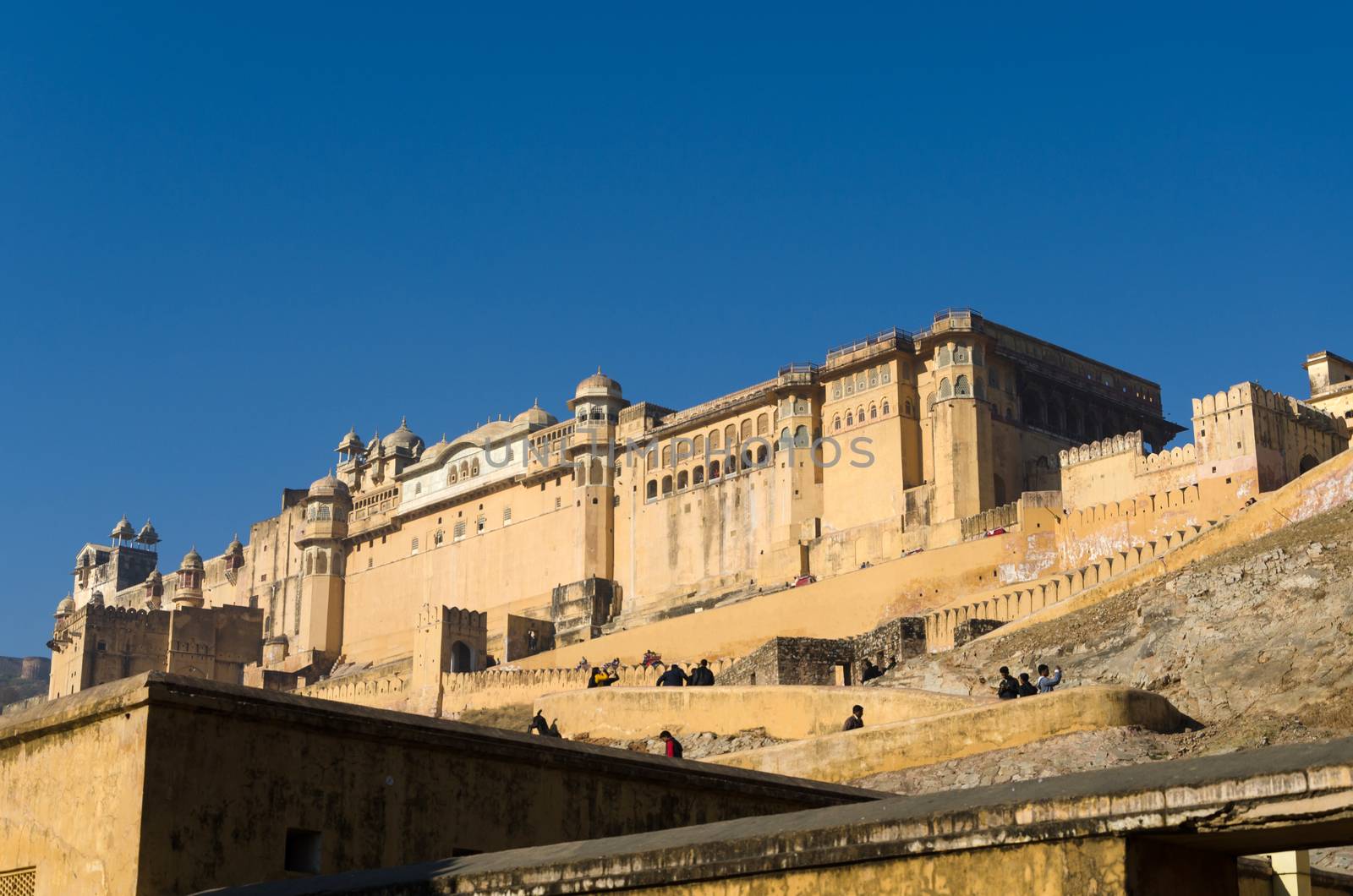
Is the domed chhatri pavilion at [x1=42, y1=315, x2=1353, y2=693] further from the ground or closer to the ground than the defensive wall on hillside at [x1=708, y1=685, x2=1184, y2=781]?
further from the ground

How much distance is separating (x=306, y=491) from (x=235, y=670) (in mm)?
8987

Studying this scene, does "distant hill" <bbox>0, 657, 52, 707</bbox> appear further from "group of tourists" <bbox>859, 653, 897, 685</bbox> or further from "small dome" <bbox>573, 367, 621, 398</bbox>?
"group of tourists" <bbox>859, 653, 897, 685</bbox>

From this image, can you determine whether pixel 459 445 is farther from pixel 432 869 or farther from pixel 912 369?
pixel 432 869

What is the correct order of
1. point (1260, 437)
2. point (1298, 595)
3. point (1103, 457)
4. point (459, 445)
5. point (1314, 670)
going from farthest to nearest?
point (459, 445)
point (1103, 457)
point (1260, 437)
point (1298, 595)
point (1314, 670)

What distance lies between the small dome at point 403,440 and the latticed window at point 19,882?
201 ft

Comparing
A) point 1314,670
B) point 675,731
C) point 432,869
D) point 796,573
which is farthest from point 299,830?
point 796,573

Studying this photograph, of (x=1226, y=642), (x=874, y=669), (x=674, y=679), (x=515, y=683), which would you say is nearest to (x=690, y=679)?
(x=674, y=679)

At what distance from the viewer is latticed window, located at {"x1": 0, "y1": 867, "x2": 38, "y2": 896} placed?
36.8 ft

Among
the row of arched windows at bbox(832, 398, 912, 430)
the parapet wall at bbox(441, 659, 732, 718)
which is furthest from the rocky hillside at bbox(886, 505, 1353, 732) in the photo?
the row of arched windows at bbox(832, 398, 912, 430)

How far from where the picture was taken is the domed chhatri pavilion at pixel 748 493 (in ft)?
128

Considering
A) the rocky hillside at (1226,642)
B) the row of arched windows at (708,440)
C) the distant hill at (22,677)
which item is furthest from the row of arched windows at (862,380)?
the distant hill at (22,677)

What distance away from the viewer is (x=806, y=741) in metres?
21.2

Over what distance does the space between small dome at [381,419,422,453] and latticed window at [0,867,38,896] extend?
61.3 meters

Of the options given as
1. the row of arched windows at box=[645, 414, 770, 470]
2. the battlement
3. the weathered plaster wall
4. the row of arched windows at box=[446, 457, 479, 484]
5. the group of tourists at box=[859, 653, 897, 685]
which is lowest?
the weathered plaster wall
